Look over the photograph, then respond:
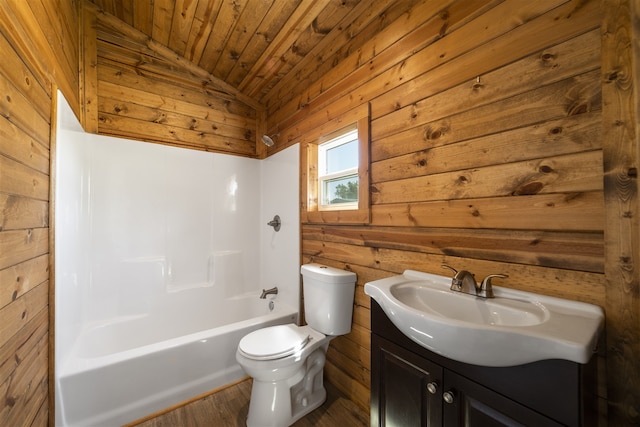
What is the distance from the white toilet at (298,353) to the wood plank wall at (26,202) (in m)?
0.83

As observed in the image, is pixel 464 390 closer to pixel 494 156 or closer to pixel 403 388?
pixel 403 388

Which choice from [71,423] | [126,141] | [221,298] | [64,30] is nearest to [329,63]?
[64,30]

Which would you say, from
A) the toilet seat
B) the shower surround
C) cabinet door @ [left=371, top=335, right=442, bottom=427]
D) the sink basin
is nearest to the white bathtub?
the shower surround

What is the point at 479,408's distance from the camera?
753 mm

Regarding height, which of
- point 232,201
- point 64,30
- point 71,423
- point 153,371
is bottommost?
point 71,423

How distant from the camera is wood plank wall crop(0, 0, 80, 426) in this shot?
828 mm

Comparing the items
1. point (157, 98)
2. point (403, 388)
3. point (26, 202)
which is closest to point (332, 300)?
point (403, 388)

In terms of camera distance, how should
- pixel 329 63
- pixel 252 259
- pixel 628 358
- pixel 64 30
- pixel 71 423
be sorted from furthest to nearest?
pixel 252 259, pixel 329 63, pixel 64 30, pixel 71 423, pixel 628 358

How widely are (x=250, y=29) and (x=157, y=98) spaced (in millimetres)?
1069

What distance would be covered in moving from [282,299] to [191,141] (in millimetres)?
1696

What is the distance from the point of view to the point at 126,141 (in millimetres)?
2059

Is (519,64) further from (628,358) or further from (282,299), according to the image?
(282,299)

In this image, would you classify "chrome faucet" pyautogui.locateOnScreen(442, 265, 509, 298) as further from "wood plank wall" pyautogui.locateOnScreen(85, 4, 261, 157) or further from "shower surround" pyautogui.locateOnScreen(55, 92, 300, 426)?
"wood plank wall" pyautogui.locateOnScreen(85, 4, 261, 157)

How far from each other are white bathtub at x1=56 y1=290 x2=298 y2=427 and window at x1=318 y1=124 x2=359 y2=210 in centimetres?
96
